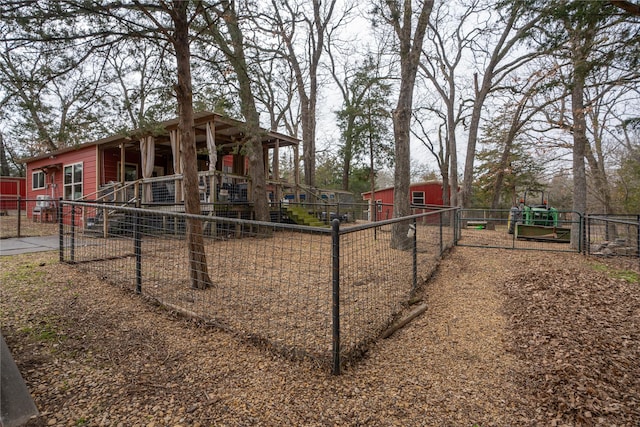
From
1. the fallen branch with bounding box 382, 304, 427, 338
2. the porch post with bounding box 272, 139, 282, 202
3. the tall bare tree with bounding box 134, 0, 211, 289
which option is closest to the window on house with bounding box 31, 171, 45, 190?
the porch post with bounding box 272, 139, 282, 202

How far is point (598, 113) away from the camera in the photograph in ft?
43.1

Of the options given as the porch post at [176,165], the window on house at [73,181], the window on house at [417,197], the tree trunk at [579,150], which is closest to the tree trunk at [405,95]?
the tree trunk at [579,150]

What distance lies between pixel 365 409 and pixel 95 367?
1.98m

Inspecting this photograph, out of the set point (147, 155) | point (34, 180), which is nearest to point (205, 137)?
point (147, 155)

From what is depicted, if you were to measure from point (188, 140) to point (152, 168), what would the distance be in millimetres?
7453

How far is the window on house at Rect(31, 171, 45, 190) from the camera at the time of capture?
555 inches

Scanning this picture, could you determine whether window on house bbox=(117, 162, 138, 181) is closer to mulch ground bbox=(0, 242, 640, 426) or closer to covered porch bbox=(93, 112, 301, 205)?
covered porch bbox=(93, 112, 301, 205)

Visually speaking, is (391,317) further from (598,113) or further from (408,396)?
(598,113)

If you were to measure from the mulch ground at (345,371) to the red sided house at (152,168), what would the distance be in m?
5.43

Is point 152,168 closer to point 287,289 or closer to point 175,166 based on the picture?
point 175,166

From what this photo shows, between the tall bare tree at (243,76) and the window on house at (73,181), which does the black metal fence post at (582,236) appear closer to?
the tall bare tree at (243,76)

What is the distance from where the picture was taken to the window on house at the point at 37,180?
14103mm

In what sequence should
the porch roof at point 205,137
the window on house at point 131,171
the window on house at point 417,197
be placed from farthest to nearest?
1. the window on house at point 417,197
2. the window on house at point 131,171
3. the porch roof at point 205,137

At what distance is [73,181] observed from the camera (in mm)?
12086
